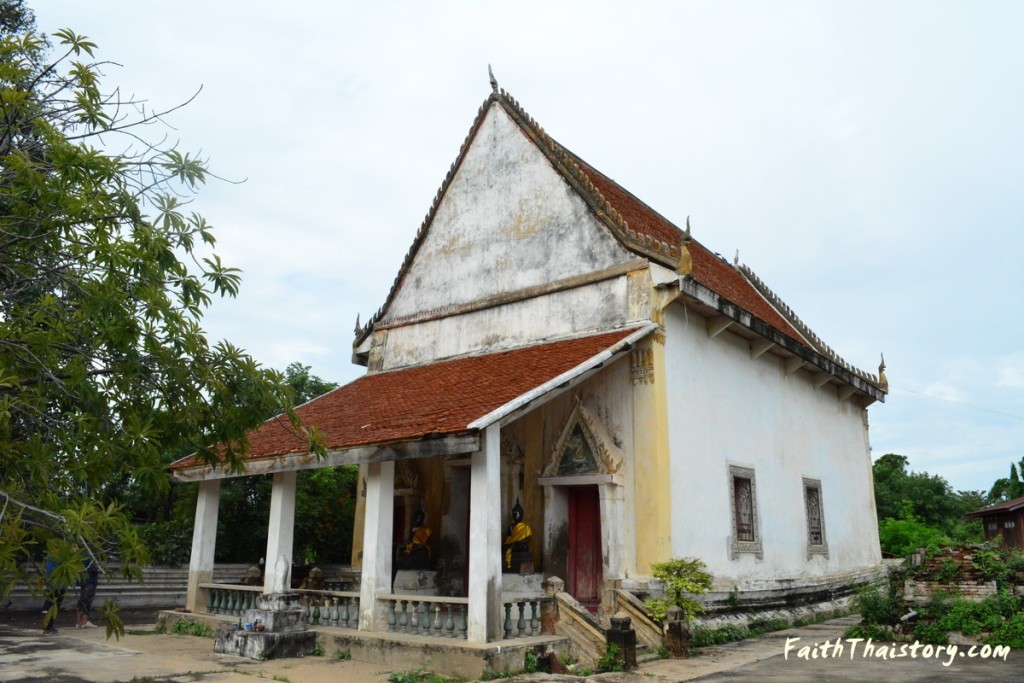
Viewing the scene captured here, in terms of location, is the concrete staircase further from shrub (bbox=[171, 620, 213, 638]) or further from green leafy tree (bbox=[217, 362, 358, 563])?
shrub (bbox=[171, 620, 213, 638])

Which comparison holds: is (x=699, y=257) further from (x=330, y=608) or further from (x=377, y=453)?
(x=330, y=608)

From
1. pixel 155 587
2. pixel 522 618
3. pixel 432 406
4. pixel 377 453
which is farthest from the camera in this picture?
pixel 155 587

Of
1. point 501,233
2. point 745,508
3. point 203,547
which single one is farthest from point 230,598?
point 745,508

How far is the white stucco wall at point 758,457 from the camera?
11391 mm

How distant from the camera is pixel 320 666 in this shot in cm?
873

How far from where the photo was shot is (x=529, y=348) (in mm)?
12555

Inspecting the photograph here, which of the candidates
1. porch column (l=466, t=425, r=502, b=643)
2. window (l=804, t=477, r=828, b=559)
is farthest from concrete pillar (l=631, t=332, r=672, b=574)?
window (l=804, t=477, r=828, b=559)

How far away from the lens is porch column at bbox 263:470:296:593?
10.4 metres

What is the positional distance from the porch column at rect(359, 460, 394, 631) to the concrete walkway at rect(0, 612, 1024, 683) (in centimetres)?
62

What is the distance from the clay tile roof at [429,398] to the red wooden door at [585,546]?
224cm

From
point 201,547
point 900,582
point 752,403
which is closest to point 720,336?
point 752,403

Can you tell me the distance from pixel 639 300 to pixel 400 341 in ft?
17.8

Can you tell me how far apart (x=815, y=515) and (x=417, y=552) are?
7.68 meters

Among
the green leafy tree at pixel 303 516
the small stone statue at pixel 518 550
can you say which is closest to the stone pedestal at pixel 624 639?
the small stone statue at pixel 518 550
